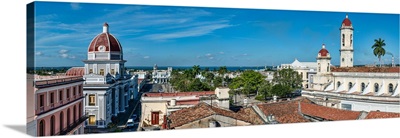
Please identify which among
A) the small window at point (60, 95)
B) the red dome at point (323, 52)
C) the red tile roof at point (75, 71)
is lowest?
the small window at point (60, 95)

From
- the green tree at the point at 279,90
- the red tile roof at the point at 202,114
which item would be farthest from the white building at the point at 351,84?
the red tile roof at the point at 202,114

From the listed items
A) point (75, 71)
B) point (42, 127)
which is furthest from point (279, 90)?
point (42, 127)

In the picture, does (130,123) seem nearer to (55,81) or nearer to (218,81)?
(55,81)

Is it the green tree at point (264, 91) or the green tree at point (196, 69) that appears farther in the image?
the green tree at point (264, 91)

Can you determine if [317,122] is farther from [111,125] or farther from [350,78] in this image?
[111,125]

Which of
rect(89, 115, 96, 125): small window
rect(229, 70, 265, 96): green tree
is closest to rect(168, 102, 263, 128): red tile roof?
rect(229, 70, 265, 96): green tree

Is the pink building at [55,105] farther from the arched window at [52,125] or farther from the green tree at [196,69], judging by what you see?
the green tree at [196,69]

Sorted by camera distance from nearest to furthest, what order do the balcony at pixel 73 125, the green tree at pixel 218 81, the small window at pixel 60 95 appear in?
the small window at pixel 60 95 → the balcony at pixel 73 125 → the green tree at pixel 218 81
